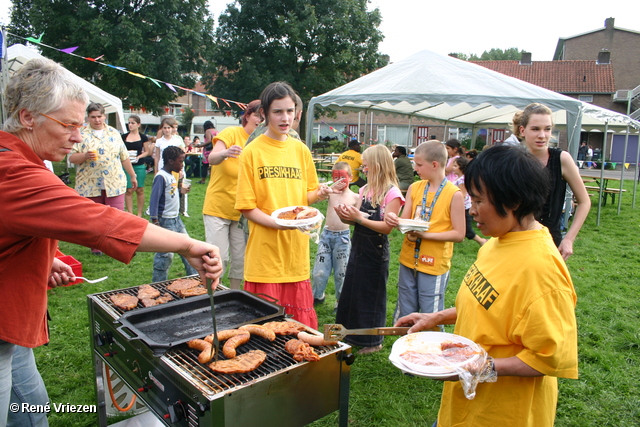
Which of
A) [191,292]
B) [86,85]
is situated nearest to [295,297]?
[191,292]

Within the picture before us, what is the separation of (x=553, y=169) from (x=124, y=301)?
3.27m

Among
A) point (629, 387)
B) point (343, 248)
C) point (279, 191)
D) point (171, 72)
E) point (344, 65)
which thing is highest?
point (344, 65)

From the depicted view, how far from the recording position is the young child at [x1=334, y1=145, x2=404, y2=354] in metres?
3.96

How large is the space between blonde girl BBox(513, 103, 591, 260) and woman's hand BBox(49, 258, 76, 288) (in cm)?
332

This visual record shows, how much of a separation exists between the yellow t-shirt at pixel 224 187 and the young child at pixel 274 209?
52.4 inches

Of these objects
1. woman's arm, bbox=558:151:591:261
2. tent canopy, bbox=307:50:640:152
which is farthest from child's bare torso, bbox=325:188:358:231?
tent canopy, bbox=307:50:640:152

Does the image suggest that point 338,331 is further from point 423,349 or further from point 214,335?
point 214,335

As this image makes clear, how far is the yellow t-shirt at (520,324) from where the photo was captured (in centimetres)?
147

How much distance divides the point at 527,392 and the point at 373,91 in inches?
261

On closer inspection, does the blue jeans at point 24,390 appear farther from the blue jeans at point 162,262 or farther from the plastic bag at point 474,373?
the blue jeans at point 162,262

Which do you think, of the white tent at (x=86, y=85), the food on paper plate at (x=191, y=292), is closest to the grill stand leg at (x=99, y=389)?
the food on paper plate at (x=191, y=292)

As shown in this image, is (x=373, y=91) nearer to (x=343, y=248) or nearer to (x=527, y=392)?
(x=343, y=248)

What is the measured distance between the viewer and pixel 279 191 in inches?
127

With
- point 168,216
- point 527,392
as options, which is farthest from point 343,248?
point 527,392
